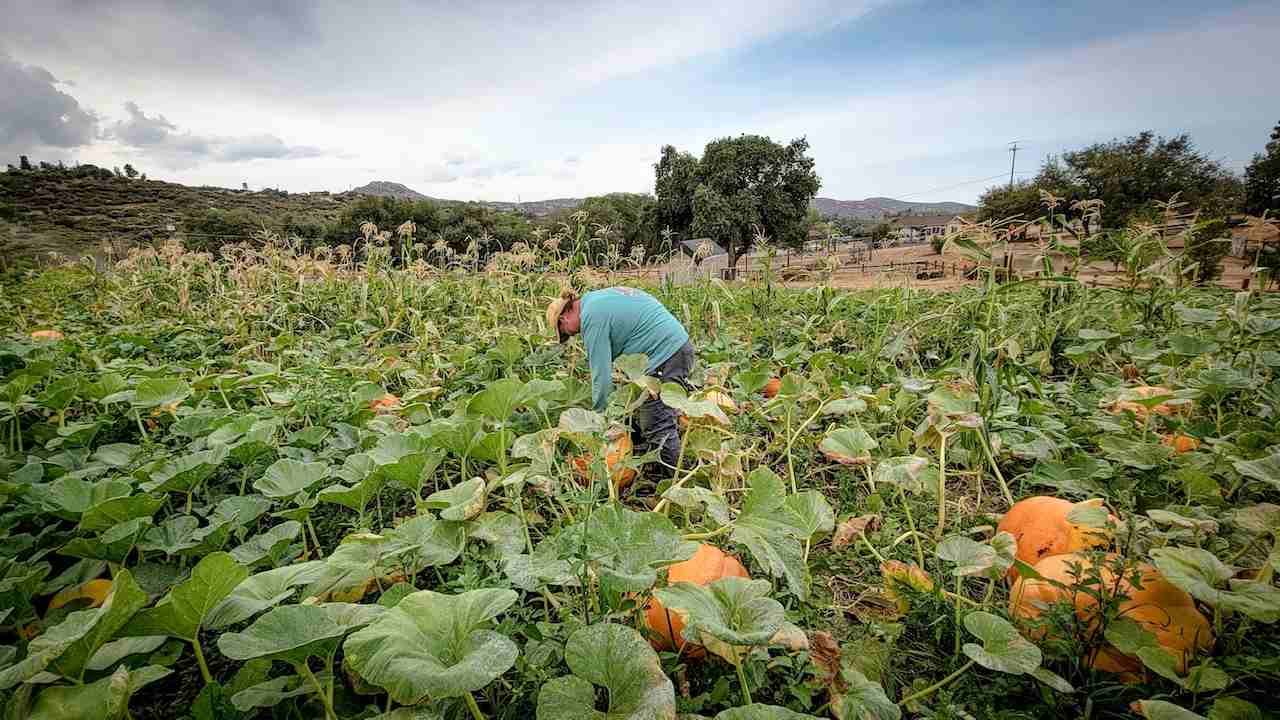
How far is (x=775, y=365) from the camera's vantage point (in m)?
3.43

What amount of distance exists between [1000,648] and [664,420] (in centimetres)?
169

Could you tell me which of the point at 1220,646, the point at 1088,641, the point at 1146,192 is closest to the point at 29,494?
the point at 1088,641

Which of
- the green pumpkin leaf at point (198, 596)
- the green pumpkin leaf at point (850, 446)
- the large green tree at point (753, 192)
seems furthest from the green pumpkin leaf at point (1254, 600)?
the large green tree at point (753, 192)

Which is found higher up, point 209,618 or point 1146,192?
point 1146,192

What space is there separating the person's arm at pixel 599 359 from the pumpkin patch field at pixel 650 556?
18cm

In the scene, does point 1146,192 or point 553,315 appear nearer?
point 553,315

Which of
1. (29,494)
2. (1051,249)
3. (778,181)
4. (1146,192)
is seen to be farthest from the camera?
(778,181)

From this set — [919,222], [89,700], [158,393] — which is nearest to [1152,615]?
[89,700]

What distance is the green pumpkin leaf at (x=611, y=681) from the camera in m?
0.77

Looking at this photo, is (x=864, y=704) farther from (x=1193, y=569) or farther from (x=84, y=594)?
(x=84, y=594)

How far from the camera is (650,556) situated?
921 mm

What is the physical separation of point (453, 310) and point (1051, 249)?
→ 491cm

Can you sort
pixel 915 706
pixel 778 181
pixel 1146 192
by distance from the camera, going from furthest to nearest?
pixel 778 181
pixel 1146 192
pixel 915 706

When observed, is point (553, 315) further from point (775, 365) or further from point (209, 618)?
point (209, 618)
